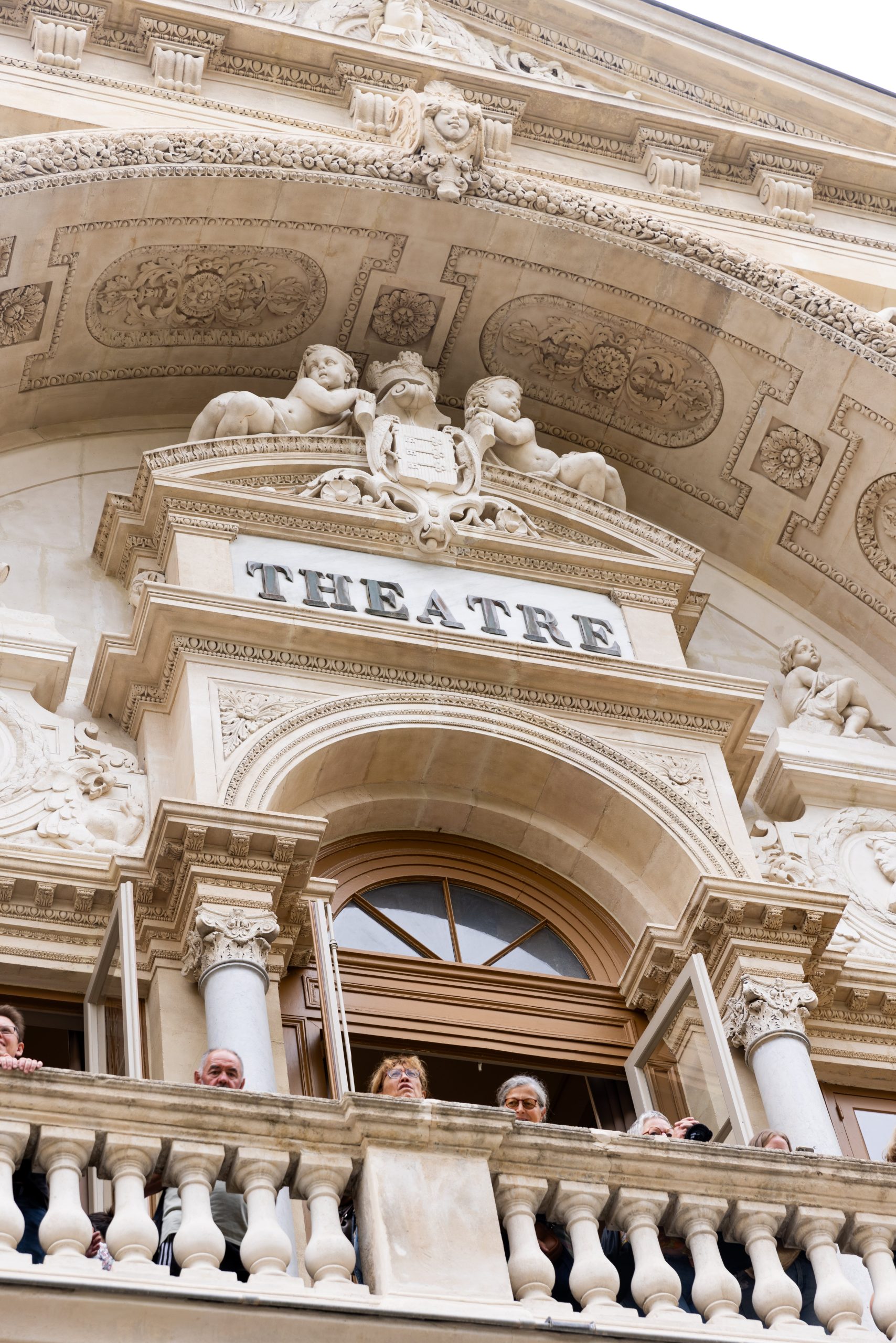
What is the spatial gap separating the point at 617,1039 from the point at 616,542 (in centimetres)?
365

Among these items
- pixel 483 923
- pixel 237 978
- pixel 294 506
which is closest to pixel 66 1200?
pixel 237 978

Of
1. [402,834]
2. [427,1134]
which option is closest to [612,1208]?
[427,1134]

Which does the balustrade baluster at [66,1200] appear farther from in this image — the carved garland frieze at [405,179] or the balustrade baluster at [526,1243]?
the carved garland frieze at [405,179]

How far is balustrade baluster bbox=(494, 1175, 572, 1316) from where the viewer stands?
723cm

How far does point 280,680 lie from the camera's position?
38.3 ft

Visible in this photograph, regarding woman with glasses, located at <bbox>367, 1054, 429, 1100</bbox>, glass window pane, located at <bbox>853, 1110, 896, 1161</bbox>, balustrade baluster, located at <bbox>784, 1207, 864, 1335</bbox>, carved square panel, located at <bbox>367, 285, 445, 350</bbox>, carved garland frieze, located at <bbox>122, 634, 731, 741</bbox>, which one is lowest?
balustrade baluster, located at <bbox>784, 1207, 864, 1335</bbox>

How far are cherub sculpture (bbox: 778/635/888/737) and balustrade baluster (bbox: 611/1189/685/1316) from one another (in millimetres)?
6033

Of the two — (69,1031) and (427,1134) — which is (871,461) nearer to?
(69,1031)

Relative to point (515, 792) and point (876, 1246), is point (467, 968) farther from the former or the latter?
point (876, 1246)

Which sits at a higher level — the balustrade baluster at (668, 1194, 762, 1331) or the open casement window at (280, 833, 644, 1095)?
the open casement window at (280, 833, 644, 1095)

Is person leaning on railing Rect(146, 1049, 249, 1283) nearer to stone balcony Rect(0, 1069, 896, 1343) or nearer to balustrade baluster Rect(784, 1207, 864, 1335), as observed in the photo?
stone balcony Rect(0, 1069, 896, 1343)

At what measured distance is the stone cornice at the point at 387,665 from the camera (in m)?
11.7

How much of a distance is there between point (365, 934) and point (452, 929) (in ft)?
1.59

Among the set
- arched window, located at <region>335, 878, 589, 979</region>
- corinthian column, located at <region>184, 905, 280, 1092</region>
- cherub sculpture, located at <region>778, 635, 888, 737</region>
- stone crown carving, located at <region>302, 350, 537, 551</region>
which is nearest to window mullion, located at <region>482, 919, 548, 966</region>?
arched window, located at <region>335, 878, 589, 979</region>
